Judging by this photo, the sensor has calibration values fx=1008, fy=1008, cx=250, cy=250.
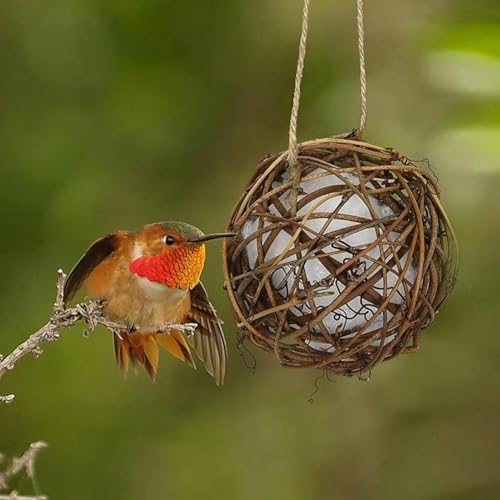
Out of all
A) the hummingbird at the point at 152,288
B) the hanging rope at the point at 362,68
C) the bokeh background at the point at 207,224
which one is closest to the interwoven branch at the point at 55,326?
the hummingbird at the point at 152,288

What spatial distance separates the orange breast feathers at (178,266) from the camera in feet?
5.95

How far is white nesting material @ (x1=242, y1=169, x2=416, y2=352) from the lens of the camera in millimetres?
1513

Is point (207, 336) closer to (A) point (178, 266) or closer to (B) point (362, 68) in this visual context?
(A) point (178, 266)

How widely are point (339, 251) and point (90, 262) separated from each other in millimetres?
657

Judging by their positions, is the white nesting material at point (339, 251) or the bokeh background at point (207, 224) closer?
the white nesting material at point (339, 251)

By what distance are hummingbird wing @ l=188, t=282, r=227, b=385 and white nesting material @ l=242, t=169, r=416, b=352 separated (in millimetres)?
443

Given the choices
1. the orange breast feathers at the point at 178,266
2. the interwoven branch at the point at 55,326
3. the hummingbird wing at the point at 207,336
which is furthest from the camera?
the hummingbird wing at the point at 207,336

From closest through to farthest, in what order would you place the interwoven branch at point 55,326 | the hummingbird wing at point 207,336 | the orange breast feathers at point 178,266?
the interwoven branch at point 55,326 < the orange breast feathers at point 178,266 < the hummingbird wing at point 207,336

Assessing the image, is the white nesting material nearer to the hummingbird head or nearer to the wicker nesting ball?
the wicker nesting ball

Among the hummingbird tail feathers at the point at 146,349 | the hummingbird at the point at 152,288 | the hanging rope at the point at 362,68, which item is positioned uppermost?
the hanging rope at the point at 362,68

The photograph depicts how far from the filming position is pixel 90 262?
197 centimetres

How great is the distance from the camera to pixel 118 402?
11.9 ft

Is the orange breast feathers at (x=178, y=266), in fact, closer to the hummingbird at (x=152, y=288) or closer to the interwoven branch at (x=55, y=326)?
the hummingbird at (x=152, y=288)

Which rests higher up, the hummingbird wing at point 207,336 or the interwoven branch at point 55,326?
the interwoven branch at point 55,326
